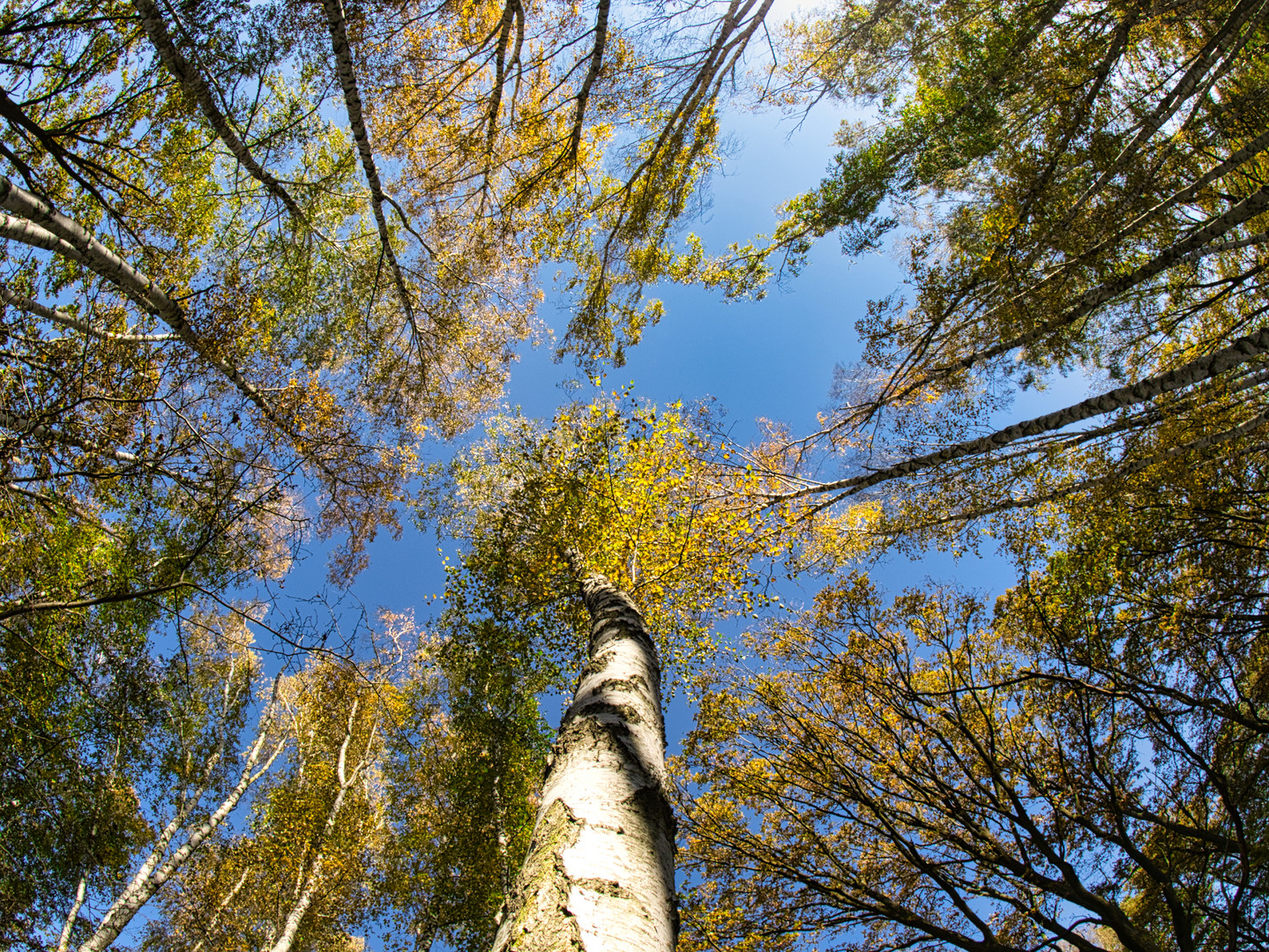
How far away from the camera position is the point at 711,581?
693 cm

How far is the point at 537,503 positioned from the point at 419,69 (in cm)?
A: 538

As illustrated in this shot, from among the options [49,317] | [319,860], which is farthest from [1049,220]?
[319,860]

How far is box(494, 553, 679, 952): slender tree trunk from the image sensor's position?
4.57 ft

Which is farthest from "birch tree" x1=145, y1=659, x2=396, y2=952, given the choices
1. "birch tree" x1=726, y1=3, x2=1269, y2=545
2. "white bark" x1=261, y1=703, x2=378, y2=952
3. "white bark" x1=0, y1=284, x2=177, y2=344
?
"birch tree" x1=726, y1=3, x2=1269, y2=545

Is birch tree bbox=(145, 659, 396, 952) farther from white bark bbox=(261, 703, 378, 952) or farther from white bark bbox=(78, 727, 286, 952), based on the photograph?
white bark bbox=(78, 727, 286, 952)

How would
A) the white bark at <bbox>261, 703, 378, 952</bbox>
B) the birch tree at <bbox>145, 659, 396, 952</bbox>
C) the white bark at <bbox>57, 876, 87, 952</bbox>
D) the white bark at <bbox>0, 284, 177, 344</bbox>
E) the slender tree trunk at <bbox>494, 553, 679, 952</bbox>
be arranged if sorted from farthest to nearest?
the birch tree at <bbox>145, 659, 396, 952</bbox> → the white bark at <bbox>261, 703, 378, 952</bbox> → the white bark at <bbox>57, 876, 87, 952</bbox> → the white bark at <bbox>0, 284, 177, 344</bbox> → the slender tree trunk at <bbox>494, 553, 679, 952</bbox>

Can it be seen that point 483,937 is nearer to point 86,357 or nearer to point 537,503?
point 537,503

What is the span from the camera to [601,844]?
1679 mm

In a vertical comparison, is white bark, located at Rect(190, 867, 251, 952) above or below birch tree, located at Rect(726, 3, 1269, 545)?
below

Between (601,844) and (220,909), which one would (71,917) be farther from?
(601,844)

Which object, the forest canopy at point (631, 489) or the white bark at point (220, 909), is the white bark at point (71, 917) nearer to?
the forest canopy at point (631, 489)

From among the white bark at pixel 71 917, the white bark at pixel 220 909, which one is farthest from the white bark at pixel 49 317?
the white bark at pixel 220 909

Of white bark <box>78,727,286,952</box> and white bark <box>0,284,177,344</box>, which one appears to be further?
white bark <box>78,727,286,952</box>

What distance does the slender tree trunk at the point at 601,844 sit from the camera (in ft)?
4.57
